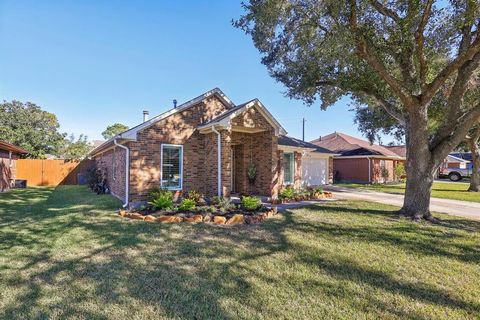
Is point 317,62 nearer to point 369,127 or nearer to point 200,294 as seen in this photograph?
point 200,294

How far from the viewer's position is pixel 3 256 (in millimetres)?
5094

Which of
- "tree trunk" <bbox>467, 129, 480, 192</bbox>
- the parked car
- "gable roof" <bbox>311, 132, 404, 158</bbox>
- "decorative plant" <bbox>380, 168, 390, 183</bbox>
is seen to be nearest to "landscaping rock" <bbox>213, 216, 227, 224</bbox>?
"tree trunk" <bbox>467, 129, 480, 192</bbox>

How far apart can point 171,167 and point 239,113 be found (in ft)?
11.7

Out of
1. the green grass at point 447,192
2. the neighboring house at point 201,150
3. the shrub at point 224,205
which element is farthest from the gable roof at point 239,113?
the green grass at point 447,192

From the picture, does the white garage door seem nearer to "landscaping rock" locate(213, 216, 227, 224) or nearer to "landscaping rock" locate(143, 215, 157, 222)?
"landscaping rock" locate(213, 216, 227, 224)

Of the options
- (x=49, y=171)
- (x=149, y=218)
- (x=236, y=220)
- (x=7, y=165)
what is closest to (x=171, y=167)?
Answer: (x=149, y=218)

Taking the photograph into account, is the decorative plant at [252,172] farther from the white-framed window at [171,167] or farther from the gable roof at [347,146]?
the gable roof at [347,146]

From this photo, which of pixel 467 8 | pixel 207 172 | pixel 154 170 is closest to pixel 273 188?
pixel 207 172

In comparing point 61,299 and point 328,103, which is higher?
point 328,103

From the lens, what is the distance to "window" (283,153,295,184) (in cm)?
1639

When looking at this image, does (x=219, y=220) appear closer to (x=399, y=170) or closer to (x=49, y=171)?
(x=49, y=171)

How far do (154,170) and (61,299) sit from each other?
292 inches

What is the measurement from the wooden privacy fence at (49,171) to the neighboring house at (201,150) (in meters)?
11.9

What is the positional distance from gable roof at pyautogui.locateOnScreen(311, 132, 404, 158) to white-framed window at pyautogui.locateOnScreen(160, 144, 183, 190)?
62.2ft
